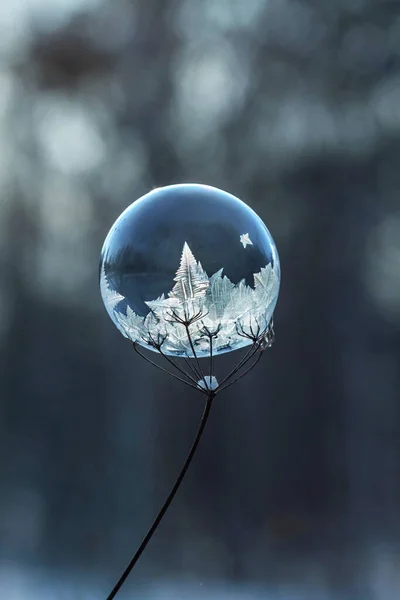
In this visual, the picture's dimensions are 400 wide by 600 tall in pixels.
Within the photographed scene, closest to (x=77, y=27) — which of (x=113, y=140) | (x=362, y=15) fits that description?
(x=113, y=140)

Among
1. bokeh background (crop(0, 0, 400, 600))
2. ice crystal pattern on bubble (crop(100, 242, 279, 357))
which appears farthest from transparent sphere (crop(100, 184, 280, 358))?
bokeh background (crop(0, 0, 400, 600))

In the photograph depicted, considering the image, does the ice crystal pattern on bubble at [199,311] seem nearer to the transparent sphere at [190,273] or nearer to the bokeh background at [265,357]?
the transparent sphere at [190,273]

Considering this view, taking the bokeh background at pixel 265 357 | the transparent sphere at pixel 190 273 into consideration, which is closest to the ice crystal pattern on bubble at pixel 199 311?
the transparent sphere at pixel 190 273

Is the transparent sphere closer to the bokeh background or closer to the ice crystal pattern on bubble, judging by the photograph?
the ice crystal pattern on bubble

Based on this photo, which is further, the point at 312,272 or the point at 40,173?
the point at 40,173

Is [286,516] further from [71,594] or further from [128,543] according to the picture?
[71,594]

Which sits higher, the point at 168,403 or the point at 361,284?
the point at 361,284

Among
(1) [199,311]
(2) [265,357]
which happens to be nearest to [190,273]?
(1) [199,311]
